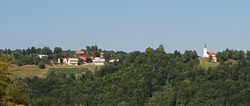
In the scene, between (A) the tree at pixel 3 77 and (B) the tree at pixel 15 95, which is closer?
(A) the tree at pixel 3 77

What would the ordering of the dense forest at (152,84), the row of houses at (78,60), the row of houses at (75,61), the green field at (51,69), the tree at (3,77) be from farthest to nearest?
1. the row of houses at (78,60)
2. the row of houses at (75,61)
3. the green field at (51,69)
4. the dense forest at (152,84)
5. the tree at (3,77)

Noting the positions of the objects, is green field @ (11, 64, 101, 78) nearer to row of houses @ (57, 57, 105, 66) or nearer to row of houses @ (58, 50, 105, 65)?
row of houses @ (57, 57, 105, 66)

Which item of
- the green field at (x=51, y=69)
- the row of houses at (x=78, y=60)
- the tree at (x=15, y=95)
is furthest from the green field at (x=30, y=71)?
the tree at (x=15, y=95)

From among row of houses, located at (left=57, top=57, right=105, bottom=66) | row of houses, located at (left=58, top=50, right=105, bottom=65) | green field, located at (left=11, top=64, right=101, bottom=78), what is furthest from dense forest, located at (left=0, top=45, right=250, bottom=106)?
row of houses, located at (left=58, top=50, right=105, bottom=65)

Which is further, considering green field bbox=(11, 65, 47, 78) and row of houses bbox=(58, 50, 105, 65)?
row of houses bbox=(58, 50, 105, 65)

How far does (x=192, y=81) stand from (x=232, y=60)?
25.7 m

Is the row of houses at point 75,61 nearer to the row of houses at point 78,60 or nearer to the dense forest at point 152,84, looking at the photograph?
the row of houses at point 78,60

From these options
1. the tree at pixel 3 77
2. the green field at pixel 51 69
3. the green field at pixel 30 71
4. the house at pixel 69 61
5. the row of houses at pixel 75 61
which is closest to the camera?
the tree at pixel 3 77

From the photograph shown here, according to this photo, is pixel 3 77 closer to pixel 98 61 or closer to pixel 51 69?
pixel 51 69

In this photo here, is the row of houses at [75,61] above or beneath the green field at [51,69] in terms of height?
above

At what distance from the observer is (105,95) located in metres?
139

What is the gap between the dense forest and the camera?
13325 cm

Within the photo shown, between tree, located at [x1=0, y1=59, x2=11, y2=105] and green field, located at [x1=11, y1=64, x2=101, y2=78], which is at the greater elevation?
green field, located at [x1=11, y1=64, x2=101, y2=78]

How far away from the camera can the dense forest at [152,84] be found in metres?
133
